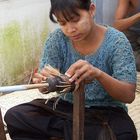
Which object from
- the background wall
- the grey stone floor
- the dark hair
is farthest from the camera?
the background wall

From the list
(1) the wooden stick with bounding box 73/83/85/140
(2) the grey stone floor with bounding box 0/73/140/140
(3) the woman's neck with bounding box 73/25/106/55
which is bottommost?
(2) the grey stone floor with bounding box 0/73/140/140

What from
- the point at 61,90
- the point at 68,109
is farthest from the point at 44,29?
the point at 61,90

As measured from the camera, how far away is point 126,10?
10.0ft

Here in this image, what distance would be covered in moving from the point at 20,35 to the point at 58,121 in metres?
1.44

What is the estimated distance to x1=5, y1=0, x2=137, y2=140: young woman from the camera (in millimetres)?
1556

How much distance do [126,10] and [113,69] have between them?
149cm

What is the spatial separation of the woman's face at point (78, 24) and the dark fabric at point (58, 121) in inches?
15.7

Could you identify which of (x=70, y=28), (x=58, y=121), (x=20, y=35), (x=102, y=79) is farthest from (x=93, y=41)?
(x=20, y=35)

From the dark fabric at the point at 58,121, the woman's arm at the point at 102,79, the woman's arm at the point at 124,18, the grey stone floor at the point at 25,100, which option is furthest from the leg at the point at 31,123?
the woman's arm at the point at 124,18

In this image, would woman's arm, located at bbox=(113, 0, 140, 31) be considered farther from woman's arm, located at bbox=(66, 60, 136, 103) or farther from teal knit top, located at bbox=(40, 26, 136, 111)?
woman's arm, located at bbox=(66, 60, 136, 103)

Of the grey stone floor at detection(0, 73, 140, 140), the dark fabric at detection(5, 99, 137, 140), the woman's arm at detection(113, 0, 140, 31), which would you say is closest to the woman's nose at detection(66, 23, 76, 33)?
the dark fabric at detection(5, 99, 137, 140)

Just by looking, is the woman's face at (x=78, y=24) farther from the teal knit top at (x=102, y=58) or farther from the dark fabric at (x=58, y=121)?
the dark fabric at (x=58, y=121)

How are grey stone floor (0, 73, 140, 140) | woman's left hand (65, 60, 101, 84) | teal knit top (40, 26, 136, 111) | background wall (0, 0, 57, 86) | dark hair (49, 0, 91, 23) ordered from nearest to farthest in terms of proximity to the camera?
woman's left hand (65, 60, 101, 84)
dark hair (49, 0, 91, 23)
teal knit top (40, 26, 136, 111)
grey stone floor (0, 73, 140, 140)
background wall (0, 0, 57, 86)

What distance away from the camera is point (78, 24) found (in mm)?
1562
